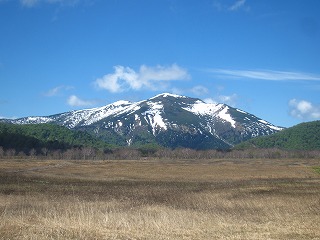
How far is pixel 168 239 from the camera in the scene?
1441 cm

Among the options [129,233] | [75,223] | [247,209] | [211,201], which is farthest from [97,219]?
[211,201]

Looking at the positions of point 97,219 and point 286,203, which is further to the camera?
point 286,203

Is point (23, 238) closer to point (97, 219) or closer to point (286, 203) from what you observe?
point (97, 219)

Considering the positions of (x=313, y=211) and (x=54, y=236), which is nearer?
(x=54, y=236)

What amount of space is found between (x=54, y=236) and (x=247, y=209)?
57.2ft

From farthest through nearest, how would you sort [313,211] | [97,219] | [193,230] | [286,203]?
1. [286,203]
2. [313,211]
3. [97,219]
4. [193,230]

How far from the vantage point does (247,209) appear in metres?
28.2

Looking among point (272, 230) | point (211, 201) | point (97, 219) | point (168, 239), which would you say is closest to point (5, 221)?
point (97, 219)

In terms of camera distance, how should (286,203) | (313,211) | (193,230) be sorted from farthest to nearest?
(286,203) → (313,211) → (193,230)

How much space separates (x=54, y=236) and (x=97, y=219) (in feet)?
16.0

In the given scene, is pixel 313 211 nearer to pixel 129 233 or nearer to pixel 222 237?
pixel 222 237

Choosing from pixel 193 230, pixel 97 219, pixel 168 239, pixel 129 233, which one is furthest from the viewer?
pixel 97 219

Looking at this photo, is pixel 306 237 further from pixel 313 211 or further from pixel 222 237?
pixel 313 211

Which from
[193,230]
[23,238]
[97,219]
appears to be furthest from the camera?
[97,219]
